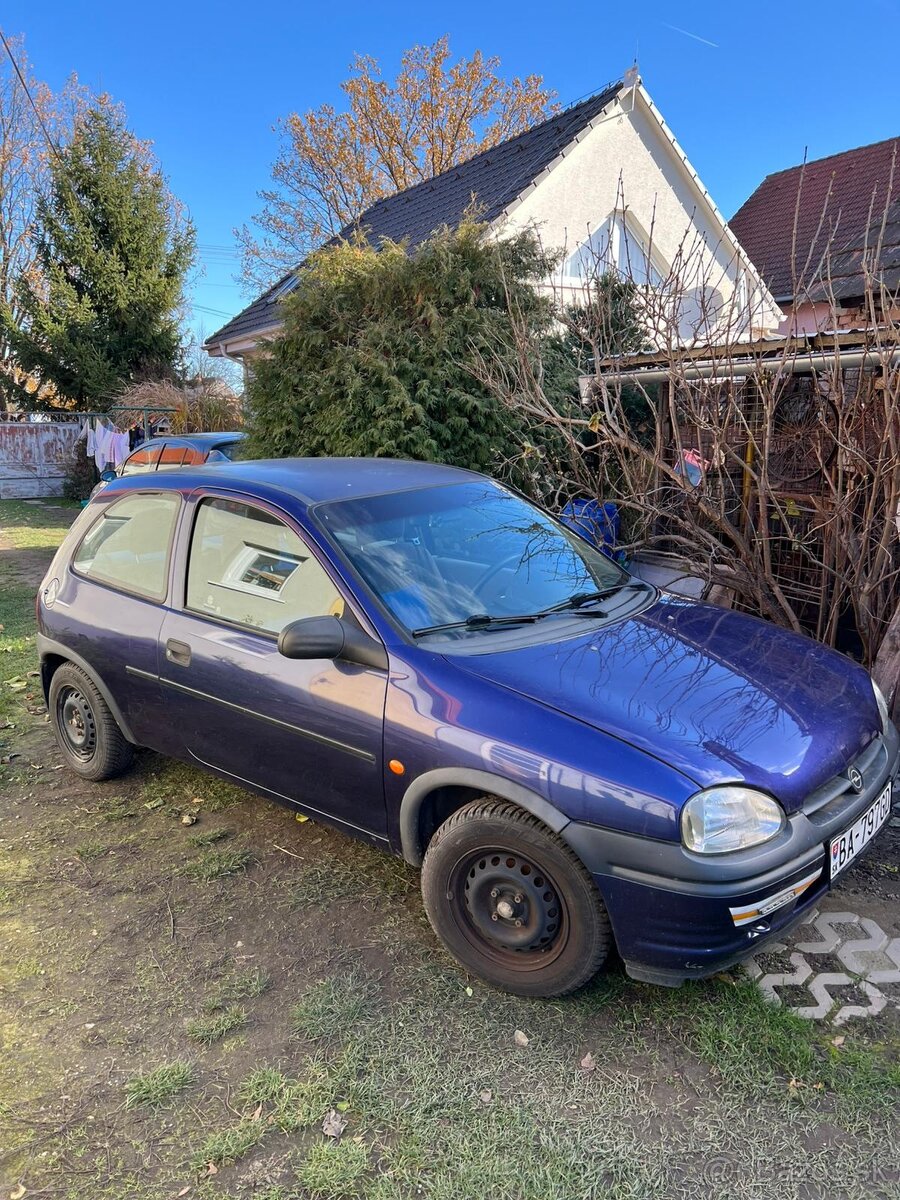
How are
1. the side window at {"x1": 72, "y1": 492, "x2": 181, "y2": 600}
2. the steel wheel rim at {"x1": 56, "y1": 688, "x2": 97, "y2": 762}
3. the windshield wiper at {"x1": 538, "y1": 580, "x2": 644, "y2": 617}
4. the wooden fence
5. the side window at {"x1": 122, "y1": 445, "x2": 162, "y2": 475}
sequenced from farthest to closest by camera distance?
the wooden fence → the side window at {"x1": 122, "y1": 445, "x2": 162, "y2": 475} → the steel wheel rim at {"x1": 56, "y1": 688, "x2": 97, "y2": 762} → the side window at {"x1": 72, "y1": 492, "x2": 181, "y2": 600} → the windshield wiper at {"x1": 538, "y1": 580, "x2": 644, "y2": 617}

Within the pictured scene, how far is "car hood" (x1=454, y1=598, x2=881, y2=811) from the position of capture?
2.36m

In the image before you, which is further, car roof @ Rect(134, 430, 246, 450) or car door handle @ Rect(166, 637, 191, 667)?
car roof @ Rect(134, 430, 246, 450)

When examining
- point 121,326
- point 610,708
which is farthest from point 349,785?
point 121,326

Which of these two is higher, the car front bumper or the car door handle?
the car door handle

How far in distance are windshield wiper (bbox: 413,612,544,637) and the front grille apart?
1141 millimetres

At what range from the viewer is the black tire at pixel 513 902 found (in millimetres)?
2373

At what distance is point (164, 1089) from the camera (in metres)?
2.29

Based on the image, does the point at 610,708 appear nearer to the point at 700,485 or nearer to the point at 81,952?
the point at 81,952

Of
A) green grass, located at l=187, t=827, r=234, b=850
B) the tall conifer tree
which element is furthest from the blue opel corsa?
the tall conifer tree

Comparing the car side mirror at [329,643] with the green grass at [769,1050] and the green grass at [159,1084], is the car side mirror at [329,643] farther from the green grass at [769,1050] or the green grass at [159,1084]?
the green grass at [769,1050]

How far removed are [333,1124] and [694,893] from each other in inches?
45.4

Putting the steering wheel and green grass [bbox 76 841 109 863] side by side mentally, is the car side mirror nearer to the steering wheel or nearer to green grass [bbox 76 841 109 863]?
the steering wheel

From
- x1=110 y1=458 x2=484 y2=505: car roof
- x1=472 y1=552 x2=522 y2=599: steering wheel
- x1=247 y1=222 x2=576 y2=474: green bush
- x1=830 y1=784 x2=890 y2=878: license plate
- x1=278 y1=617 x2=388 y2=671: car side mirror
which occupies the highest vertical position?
x1=247 y1=222 x2=576 y2=474: green bush

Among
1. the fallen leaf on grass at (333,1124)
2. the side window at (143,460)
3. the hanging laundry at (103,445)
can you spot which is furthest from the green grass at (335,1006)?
the hanging laundry at (103,445)
